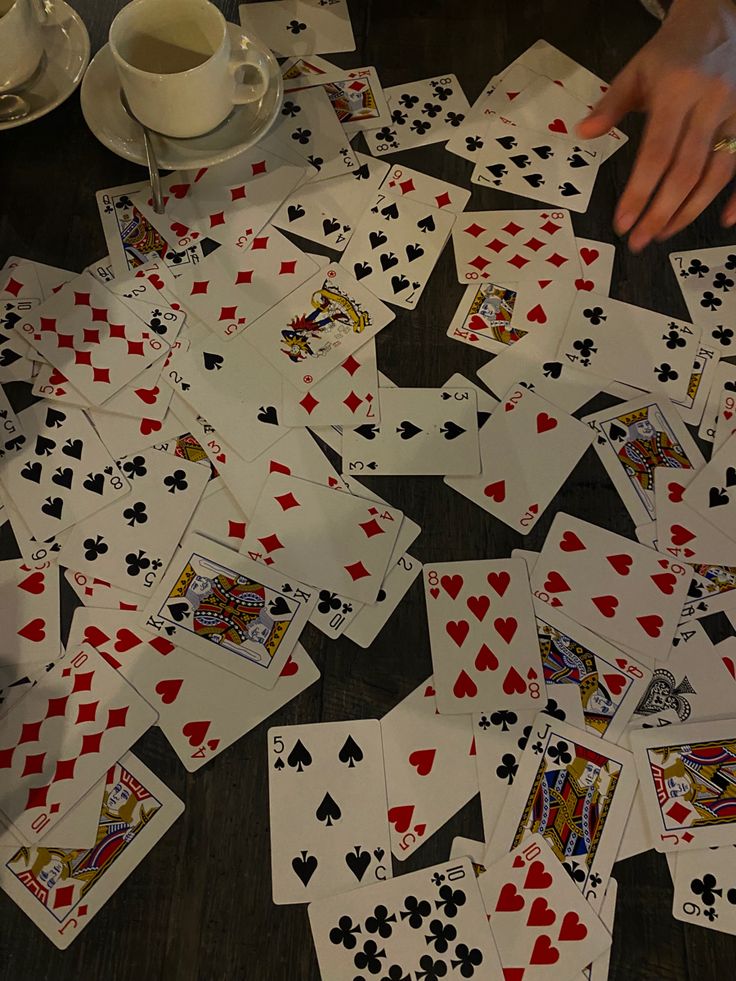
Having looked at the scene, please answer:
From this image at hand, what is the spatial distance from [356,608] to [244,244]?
744mm

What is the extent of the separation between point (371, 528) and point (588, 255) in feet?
2.29

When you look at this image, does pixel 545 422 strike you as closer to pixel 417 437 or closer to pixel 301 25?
pixel 417 437

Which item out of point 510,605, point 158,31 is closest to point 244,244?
point 158,31

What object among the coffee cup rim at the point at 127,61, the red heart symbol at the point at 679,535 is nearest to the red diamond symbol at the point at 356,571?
the red heart symbol at the point at 679,535

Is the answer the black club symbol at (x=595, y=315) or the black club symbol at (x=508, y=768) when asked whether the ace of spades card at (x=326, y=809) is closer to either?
the black club symbol at (x=508, y=768)

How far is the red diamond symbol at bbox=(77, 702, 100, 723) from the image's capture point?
4.33 feet

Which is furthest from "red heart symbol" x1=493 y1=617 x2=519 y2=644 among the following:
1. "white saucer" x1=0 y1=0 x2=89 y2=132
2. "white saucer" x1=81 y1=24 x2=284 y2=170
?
"white saucer" x1=0 y1=0 x2=89 y2=132

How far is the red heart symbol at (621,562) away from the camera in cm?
144

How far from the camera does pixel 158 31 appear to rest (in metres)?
1.47

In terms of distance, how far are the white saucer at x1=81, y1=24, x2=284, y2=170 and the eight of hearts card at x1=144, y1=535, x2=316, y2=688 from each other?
70cm

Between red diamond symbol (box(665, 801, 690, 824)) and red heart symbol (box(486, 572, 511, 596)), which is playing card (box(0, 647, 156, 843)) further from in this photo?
red diamond symbol (box(665, 801, 690, 824))

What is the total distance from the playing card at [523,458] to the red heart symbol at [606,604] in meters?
0.16

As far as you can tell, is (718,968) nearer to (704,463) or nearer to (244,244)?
(704,463)

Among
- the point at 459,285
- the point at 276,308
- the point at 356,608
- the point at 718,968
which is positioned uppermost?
the point at 276,308
